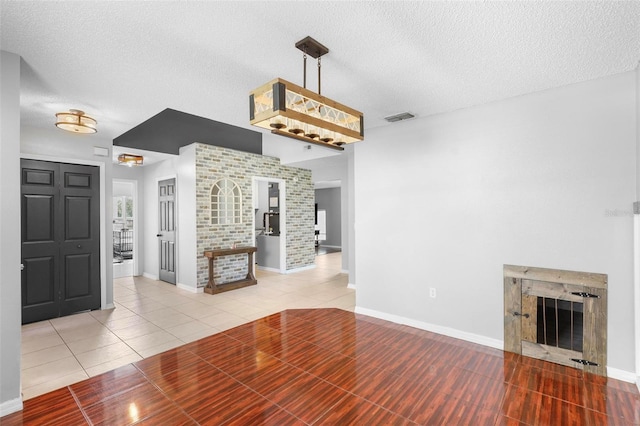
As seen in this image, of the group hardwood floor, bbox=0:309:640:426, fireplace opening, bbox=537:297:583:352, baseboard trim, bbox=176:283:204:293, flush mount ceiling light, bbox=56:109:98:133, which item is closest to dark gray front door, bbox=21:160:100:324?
flush mount ceiling light, bbox=56:109:98:133

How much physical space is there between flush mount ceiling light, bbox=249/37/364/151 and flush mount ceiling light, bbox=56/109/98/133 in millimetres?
2799

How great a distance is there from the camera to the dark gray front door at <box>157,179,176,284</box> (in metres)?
6.17

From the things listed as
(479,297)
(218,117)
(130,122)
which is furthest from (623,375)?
(130,122)

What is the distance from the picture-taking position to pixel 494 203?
329 cm

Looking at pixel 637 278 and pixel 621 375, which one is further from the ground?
pixel 637 278

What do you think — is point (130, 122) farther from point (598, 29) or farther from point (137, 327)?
point (598, 29)

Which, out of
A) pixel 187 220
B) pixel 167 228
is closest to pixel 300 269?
pixel 187 220

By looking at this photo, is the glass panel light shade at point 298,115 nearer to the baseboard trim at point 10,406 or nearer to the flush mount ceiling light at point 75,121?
the baseboard trim at point 10,406

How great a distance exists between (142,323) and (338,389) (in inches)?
115

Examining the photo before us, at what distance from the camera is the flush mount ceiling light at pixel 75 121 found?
352 centimetres

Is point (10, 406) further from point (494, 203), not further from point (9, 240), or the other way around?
point (494, 203)

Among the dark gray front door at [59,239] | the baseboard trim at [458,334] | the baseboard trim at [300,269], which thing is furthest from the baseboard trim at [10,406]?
the baseboard trim at [300,269]

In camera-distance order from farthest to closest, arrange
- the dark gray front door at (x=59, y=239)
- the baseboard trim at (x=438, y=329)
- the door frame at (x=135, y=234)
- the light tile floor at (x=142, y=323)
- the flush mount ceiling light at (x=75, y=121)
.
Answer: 1. the door frame at (x=135, y=234)
2. the dark gray front door at (x=59, y=239)
3. the flush mount ceiling light at (x=75, y=121)
4. the baseboard trim at (x=438, y=329)
5. the light tile floor at (x=142, y=323)

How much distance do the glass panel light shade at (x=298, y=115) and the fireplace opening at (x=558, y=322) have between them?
8.40 ft
